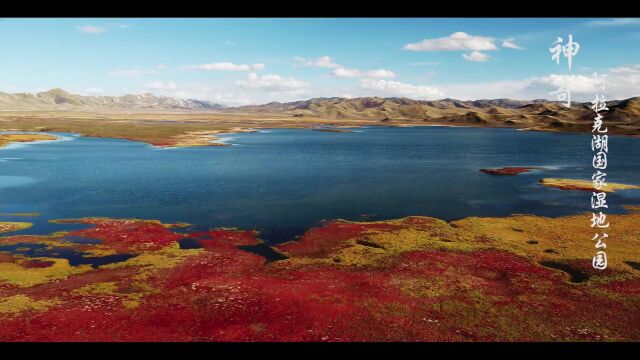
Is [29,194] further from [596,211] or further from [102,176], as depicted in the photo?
[596,211]

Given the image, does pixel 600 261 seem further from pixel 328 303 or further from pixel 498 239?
pixel 328 303

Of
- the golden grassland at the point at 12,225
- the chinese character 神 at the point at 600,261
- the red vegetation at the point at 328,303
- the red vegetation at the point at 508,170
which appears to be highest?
the red vegetation at the point at 508,170

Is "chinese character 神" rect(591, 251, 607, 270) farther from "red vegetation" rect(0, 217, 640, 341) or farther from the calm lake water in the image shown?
the calm lake water

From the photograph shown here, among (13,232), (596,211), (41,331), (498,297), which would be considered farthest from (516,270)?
(13,232)

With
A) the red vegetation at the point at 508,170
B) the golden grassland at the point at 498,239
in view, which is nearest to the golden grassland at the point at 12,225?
the golden grassland at the point at 498,239

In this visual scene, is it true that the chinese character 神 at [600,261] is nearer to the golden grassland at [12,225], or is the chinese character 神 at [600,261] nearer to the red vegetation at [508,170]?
the red vegetation at [508,170]

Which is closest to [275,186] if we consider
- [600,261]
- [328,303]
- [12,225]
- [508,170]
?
[12,225]
